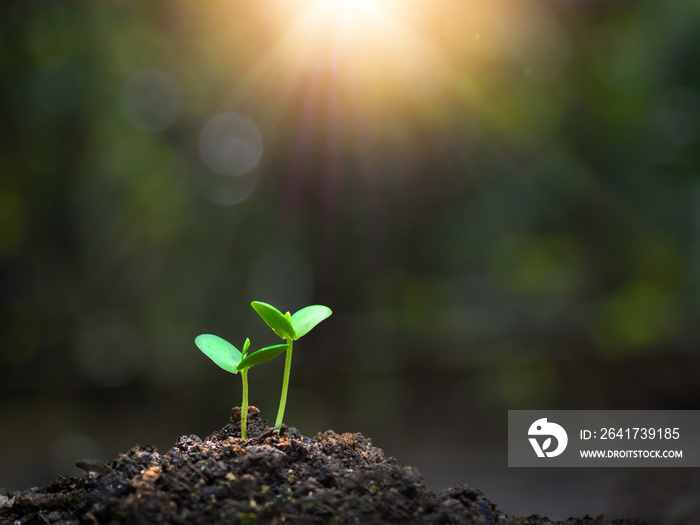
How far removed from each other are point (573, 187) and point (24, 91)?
211cm

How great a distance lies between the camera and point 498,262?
7.05 ft

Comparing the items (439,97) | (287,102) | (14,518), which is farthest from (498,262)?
(14,518)

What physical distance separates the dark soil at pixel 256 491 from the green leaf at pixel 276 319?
0.42 feet

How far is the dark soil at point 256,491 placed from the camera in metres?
0.49

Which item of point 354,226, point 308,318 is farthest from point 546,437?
point 354,226

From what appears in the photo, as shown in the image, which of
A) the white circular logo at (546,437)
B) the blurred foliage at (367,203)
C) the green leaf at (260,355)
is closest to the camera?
the green leaf at (260,355)

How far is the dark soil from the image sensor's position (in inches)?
19.3

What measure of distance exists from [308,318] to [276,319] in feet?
0.19

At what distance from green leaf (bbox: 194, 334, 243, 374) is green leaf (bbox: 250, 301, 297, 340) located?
2.5 inches

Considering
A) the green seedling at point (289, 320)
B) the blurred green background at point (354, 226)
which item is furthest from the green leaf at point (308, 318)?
the blurred green background at point (354, 226)

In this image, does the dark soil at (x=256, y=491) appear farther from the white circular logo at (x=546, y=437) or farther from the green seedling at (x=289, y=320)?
the white circular logo at (x=546, y=437)

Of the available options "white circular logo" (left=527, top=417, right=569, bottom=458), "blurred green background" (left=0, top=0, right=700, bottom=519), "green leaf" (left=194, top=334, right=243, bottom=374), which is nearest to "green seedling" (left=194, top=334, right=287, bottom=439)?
"green leaf" (left=194, top=334, right=243, bottom=374)

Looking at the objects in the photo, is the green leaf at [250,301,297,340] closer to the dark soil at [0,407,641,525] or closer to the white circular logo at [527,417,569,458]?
the dark soil at [0,407,641,525]

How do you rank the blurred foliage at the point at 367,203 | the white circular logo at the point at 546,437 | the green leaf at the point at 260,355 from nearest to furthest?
the green leaf at the point at 260,355
the white circular logo at the point at 546,437
the blurred foliage at the point at 367,203
